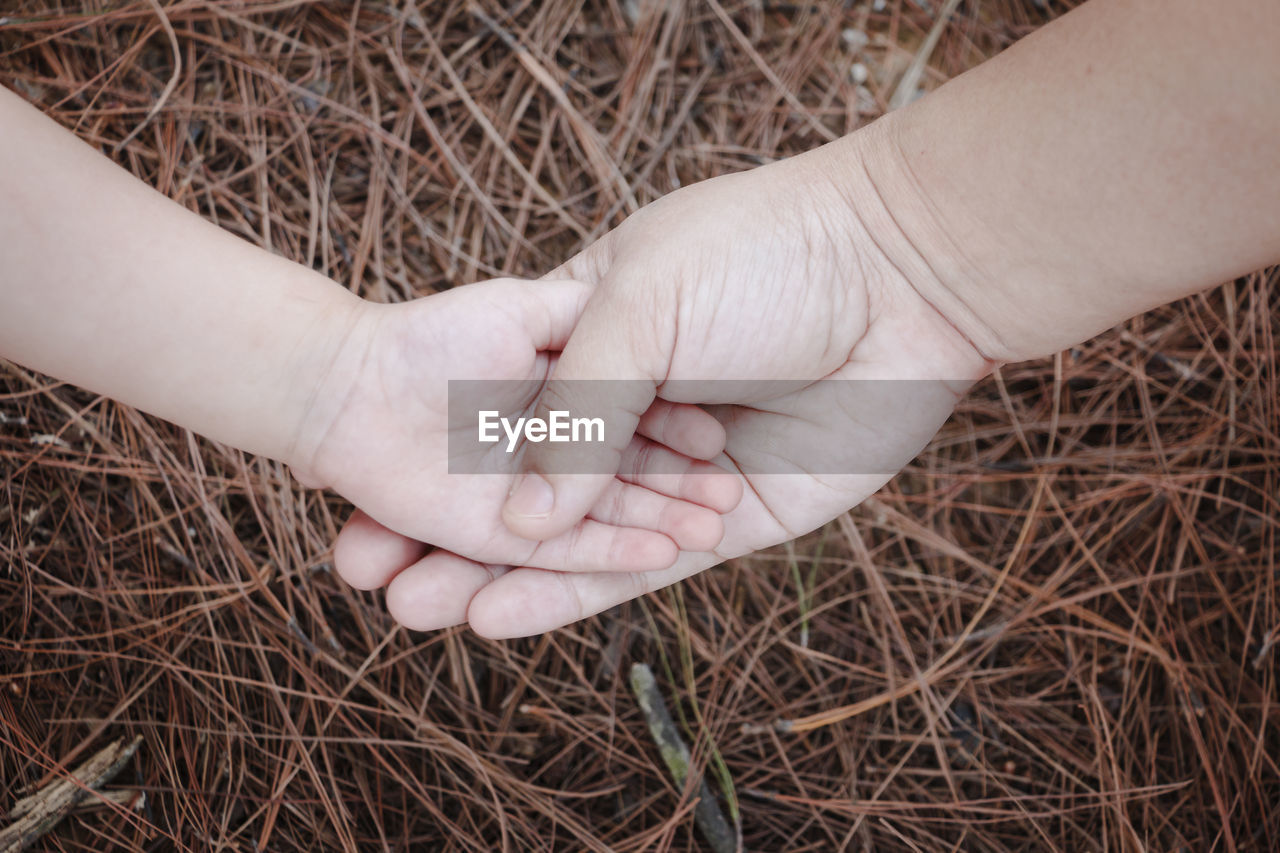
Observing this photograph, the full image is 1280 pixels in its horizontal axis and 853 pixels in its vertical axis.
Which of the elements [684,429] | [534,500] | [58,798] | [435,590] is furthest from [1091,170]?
[58,798]

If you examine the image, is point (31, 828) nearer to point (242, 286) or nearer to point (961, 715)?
point (242, 286)

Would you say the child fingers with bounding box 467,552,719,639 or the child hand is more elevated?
the child hand

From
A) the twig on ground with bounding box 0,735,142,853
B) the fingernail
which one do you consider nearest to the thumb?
the fingernail

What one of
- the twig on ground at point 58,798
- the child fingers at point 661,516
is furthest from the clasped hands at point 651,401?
the twig on ground at point 58,798

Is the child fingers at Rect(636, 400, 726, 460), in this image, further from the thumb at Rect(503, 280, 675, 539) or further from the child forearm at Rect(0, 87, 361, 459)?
the child forearm at Rect(0, 87, 361, 459)

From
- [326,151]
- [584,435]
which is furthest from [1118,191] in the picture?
[326,151]

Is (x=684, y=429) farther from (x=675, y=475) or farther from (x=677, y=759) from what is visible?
(x=677, y=759)

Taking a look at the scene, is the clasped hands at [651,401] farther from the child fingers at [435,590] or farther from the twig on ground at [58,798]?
the twig on ground at [58,798]

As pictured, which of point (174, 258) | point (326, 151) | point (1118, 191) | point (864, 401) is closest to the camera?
point (1118, 191)
